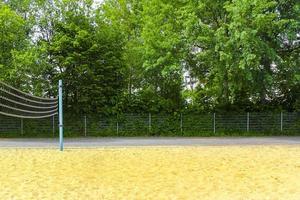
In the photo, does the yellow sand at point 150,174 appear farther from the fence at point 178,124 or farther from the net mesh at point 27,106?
the fence at point 178,124

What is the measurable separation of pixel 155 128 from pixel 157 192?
15.6m

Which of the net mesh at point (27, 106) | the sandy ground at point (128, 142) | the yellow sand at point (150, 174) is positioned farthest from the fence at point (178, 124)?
the yellow sand at point (150, 174)

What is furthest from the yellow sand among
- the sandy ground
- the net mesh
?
the net mesh

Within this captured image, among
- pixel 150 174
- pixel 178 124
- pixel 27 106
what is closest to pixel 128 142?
pixel 27 106

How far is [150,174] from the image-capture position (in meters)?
10.0

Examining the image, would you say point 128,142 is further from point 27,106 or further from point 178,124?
point 178,124

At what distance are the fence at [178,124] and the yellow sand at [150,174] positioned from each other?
8.34 meters

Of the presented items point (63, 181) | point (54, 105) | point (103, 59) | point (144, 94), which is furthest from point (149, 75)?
point (63, 181)

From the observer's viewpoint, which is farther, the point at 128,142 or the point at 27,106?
the point at 128,142

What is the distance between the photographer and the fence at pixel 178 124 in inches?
920

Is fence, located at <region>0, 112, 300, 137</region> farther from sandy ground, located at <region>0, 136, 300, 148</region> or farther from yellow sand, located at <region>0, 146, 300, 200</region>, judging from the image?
yellow sand, located at <region>0, 146, 300, 200</region>

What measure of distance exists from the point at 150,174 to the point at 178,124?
13888 mm

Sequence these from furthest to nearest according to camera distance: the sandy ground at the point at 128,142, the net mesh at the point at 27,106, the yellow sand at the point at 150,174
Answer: the sandy ground at the point at 128,142, the net mesh at the point at 27,106, the yellow sand at the point at 150,174

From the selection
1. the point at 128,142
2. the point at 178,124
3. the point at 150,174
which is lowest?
the point at 150,174
